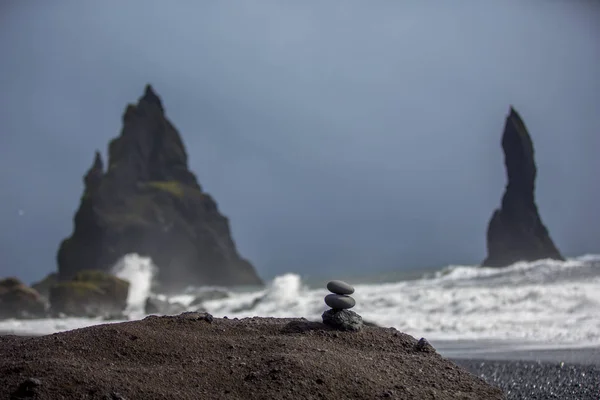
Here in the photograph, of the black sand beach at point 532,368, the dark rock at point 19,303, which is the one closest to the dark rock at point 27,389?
the black sand beach at point 532,368

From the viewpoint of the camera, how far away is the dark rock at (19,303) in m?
39.9

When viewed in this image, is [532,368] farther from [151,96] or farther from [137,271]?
[151,96]

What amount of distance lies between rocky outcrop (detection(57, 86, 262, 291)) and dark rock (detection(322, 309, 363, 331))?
66.9 meters

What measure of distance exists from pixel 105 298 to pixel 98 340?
32.9m

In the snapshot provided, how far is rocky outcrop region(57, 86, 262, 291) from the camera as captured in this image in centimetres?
7731

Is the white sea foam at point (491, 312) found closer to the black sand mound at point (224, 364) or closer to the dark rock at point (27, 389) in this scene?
the black sand mound at point (224, 364)

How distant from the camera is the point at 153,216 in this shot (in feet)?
273

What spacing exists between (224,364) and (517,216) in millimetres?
69345

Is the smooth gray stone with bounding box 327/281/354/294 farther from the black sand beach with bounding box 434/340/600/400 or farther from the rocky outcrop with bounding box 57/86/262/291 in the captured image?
the rocky outcrop with bounding box 57/86/262/291

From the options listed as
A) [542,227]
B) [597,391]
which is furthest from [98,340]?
[542,227]

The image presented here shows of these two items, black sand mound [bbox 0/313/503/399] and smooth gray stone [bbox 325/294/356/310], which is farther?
smooth gray stone [bbox 325/294/356/310]

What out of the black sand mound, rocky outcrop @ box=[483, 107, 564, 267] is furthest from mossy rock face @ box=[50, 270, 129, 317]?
rocky outcrop @ box=[483, 107, 564, 267]

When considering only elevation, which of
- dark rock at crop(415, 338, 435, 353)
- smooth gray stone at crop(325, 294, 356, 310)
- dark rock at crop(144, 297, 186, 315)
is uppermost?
dark rock at crop(144, 297, 186, 315)

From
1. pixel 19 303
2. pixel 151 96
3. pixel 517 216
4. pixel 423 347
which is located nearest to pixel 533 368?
pixel 423 347
